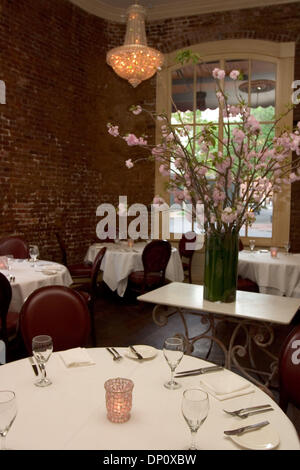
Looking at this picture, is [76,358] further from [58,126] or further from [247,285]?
[58,126]

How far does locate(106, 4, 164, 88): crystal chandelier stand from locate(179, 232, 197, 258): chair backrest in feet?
8.64

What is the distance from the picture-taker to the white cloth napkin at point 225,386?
4.86 feet

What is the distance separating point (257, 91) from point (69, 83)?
3104mm

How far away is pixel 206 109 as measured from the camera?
716cm

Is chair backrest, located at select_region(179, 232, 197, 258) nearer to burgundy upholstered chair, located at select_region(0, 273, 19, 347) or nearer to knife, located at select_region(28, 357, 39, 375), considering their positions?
burgundy upholstered chair, located at select_region(0, 273, 19, 347)

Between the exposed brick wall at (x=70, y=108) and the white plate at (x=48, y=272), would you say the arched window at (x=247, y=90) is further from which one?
the white plate at (x=48, y=272)

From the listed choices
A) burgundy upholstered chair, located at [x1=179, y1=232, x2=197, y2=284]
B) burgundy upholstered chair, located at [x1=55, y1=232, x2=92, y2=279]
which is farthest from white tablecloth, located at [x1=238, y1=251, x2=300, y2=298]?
burgundy upholstered chair, located at [x1=55, y1=232, x2=92, y2=279]

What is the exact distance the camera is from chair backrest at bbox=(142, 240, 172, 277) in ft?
16.4

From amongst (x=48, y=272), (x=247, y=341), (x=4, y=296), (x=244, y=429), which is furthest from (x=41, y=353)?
(x=48, y=272)

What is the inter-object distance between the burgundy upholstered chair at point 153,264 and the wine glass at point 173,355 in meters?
3.41

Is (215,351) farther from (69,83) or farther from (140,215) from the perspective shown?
(69,83)

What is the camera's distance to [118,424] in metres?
1.27

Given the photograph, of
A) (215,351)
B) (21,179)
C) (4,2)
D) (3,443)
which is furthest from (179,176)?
(4,2)

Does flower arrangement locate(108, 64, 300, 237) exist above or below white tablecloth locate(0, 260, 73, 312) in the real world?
above
